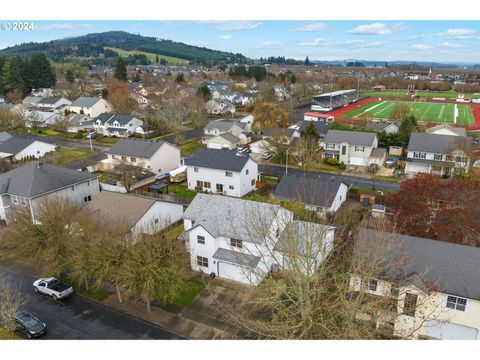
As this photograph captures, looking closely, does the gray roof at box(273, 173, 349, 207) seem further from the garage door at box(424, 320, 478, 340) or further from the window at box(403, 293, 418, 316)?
the garage door at box(424, 320, 478, 340)

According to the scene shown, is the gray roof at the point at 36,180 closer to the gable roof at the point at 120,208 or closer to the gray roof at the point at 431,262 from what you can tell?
the gable roof at the point at 120,208

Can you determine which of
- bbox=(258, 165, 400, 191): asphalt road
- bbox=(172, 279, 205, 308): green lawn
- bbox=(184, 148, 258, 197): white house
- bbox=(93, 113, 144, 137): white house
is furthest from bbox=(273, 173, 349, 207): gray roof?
bbox=(93, 113, 144, 137): white house

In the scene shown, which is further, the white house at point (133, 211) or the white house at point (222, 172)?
the white house at point (222, 172)

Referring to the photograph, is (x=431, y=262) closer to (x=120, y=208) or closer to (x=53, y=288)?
(x=120, y=208)

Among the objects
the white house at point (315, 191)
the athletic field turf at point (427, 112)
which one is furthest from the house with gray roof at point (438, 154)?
the athletic field turf at point (427, 112)

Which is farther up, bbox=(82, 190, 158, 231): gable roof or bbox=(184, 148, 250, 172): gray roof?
bbox=(184, 148, 250, 172): gray roof

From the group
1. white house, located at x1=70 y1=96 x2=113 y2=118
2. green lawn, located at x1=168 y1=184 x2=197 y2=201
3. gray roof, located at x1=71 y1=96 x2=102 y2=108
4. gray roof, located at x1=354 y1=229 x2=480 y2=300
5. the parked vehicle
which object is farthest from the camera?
gray roof, located at x1=71 y1=96 x2=102 y2=108
